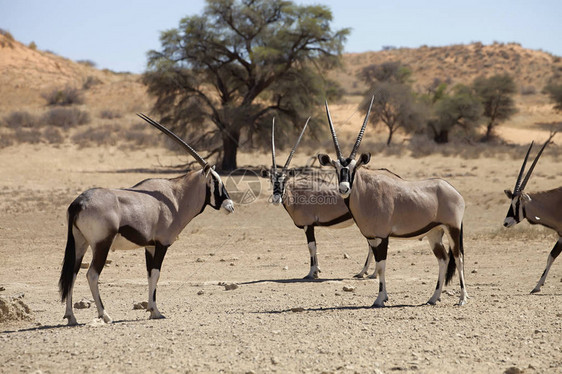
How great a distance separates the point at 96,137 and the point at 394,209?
3233 centimetres

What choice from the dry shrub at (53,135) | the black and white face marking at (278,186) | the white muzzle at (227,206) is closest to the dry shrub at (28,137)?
the dry shrub at (53,135)

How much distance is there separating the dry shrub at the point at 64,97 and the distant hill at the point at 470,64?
29.4 m

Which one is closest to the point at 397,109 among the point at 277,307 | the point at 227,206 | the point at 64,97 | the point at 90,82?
the point at 64,97

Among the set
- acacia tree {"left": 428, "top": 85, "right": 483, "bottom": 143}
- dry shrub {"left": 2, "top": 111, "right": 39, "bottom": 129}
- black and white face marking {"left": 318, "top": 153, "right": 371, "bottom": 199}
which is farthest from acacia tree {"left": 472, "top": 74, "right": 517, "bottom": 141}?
black and white face marking {"left": 318, "top": 153, "right": 371, "bottom": 199}

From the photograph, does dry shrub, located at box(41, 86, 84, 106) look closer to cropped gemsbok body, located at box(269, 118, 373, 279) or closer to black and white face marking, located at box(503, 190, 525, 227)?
cropped gemsbok body, located at box(269, 118, 373, 279)

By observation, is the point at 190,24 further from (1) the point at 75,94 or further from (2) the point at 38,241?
(1) the point at 75,94

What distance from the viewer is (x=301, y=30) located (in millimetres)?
31078

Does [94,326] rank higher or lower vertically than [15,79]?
lower

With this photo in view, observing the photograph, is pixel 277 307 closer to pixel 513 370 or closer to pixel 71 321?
pixel 71 321

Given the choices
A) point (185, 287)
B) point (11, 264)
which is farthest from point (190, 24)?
point (185, 287)

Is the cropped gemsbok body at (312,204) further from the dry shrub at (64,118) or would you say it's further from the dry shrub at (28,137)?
the dry shrub at (64,118)

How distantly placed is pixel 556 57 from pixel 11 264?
276 ft

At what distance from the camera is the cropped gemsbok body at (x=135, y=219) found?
7.26 meters

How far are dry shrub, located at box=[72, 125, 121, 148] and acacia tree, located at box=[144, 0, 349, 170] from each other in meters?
6.78
